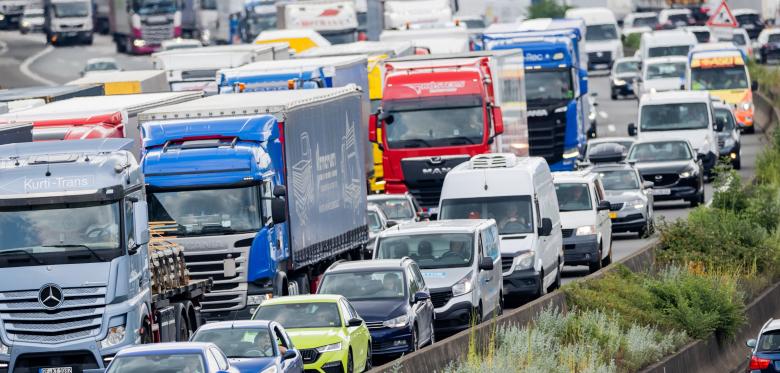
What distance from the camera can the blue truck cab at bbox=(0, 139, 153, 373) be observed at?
2058 centimetres

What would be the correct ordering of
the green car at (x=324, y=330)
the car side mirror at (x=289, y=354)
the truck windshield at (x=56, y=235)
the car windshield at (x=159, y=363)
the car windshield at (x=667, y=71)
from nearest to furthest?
the car windshield at (x=159, y=363) < the car side mirror at (x=289, y=354) < the green car at (x=324, y=330) < the truck windshield at (x=56, y=235) < the car windshield at (x=667, y=71)

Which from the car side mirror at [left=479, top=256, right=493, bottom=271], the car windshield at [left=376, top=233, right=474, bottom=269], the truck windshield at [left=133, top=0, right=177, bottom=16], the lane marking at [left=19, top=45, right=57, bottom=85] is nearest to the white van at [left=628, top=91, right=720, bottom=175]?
the car windshield at [left=376, top=233, right=474, bottom=269]

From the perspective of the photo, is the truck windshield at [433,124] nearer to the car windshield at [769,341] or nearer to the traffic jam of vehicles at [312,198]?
the traffic jam of vehicles at [312,198]

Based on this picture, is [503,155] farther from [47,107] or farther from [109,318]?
[109,318]

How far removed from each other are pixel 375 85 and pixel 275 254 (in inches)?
695

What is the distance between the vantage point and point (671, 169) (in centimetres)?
4272

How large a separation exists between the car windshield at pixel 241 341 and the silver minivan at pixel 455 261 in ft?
20.4

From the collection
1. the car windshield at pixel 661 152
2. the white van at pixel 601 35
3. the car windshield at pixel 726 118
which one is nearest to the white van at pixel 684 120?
the car windshield at pixel 726 118

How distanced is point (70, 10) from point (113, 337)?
70.9 m

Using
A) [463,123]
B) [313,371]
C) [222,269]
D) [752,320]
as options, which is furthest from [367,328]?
[463,123]

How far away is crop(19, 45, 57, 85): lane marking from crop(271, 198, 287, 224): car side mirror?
48716 mm

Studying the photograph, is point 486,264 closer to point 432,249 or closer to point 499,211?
point 432,249

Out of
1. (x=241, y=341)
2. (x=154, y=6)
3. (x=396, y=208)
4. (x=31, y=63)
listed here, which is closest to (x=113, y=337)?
(x=241, y=341)

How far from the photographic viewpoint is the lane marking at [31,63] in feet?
243
